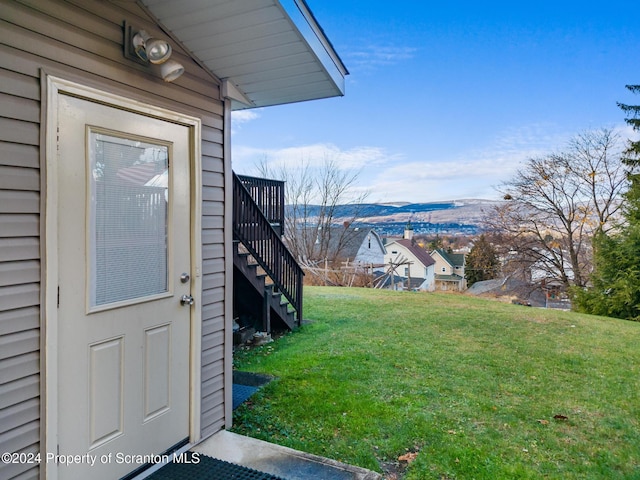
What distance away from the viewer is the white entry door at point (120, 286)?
68.1 inches

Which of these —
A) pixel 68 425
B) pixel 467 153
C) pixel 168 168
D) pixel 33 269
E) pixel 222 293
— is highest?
pixel 467 153

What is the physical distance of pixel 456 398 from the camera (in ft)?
11.0

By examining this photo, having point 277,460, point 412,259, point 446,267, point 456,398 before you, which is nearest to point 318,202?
point 412,259

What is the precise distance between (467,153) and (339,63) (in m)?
15.7

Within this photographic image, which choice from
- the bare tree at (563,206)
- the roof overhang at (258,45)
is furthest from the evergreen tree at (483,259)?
the roof overhang at (258,45)

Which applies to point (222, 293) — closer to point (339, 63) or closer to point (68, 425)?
point (68, 425)

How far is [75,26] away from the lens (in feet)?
5.64

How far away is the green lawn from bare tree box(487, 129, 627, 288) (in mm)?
9331

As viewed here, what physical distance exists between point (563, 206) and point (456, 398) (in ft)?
44.8

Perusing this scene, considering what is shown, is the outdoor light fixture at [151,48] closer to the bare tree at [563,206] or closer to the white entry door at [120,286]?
the white entry door at [120,286]

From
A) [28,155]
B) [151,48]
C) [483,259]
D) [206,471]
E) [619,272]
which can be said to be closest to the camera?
[28,155]

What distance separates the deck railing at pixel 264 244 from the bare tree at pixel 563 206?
39.0 ft

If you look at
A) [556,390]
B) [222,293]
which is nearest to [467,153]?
[556,390]

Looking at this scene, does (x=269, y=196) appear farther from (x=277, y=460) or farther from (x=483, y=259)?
(x=483, y=259)
